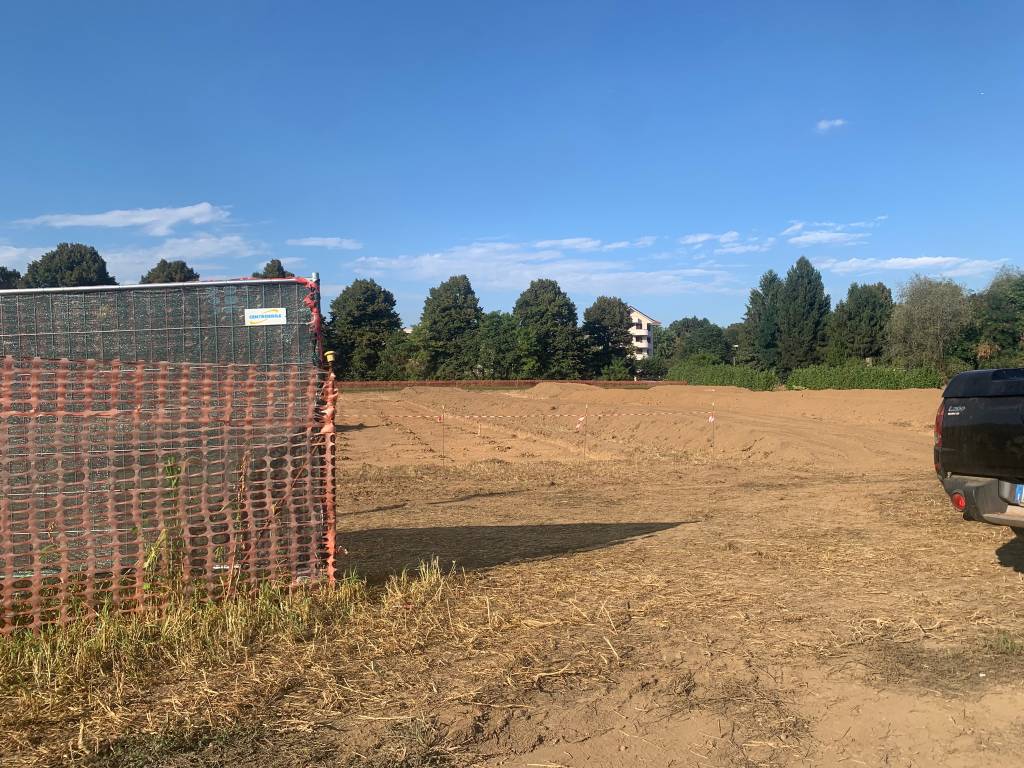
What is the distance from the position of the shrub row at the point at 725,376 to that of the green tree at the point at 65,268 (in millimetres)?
56520

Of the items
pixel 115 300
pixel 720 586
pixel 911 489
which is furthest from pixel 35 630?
pixel 911 489

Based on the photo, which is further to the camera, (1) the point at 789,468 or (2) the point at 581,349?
(2) the point at 581,349

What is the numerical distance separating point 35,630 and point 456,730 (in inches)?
106

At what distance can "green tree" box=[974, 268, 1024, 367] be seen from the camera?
187ft

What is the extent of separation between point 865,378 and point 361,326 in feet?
152

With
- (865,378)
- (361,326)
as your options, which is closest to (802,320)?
(865,378)

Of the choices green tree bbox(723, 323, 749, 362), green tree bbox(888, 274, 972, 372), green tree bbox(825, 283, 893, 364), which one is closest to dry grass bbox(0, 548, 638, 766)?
green tree bbox(888, 274, 972, 372)

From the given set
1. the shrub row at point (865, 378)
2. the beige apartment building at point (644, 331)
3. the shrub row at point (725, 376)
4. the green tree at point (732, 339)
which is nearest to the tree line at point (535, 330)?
the shrub row at point (725, 376)

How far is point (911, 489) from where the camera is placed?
33.5ft

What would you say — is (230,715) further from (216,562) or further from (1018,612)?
(1018,612)

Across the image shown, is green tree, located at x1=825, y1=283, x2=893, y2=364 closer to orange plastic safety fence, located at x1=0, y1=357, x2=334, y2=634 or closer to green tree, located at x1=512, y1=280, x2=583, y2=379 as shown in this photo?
green tree, located at x1=512, y1=280, x2=583, y2=379

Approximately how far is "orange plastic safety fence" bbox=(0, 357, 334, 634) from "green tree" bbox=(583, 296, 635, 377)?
71713 millimetres

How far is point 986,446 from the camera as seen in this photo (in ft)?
17.8

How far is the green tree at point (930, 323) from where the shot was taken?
57.3m
